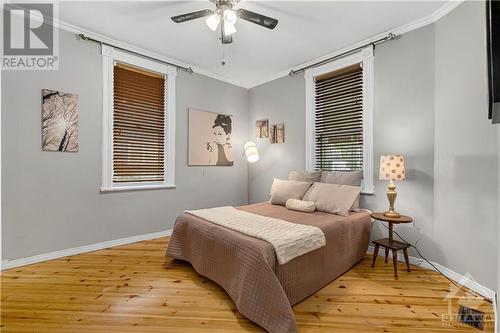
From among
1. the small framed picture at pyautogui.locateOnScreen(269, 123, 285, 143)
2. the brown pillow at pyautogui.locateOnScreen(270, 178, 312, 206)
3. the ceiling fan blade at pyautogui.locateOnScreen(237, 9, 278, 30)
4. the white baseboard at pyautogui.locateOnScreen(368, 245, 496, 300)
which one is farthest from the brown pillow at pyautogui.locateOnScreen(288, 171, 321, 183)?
the ceiling fan blade at pyautogui.locateOnScreen(237, 9, 278, 30)

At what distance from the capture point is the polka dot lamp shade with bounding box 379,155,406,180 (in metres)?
2.43

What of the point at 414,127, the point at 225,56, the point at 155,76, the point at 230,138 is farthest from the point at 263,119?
the point at 414,127

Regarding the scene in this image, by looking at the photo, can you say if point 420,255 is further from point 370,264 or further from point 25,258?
point 25,258

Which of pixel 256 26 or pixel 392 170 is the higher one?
pixel 256 26

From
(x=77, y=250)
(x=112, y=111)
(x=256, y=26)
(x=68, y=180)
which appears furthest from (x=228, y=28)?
(x=77, y=250)

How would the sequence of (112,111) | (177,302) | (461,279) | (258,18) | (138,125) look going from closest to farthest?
(177,302) < (258,18) < (461,279) < (112,111) < (138,125)

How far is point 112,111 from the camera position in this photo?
3.12 metres

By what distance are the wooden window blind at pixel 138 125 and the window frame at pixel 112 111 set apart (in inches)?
2.5

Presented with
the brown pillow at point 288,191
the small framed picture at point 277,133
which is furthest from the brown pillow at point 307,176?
the small framed picture at point 277,133

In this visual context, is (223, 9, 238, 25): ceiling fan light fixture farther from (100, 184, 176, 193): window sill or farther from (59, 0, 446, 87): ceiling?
(100, 184, 176, 193): window sill

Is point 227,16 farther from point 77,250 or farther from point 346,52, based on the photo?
point 77,250

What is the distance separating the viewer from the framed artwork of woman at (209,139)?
12.9 ft

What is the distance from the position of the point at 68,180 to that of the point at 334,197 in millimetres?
3144

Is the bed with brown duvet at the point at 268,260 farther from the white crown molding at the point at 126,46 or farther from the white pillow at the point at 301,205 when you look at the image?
the white crown molding at the point at 126,46
